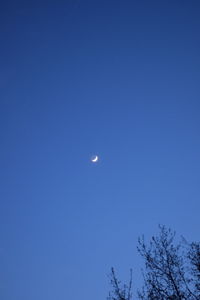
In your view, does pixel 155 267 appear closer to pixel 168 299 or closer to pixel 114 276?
pixel 168 299

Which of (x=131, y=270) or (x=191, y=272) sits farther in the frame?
(x=131, y=270)

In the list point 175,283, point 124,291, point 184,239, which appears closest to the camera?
point 175,283

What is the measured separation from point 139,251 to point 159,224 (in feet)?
7.84

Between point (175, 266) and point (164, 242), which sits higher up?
point (164, 242)

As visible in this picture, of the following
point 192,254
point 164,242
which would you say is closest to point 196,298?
point 192,254

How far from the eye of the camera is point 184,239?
654 inches

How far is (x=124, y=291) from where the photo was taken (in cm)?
1798

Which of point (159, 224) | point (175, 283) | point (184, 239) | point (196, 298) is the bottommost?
point (196, 298)

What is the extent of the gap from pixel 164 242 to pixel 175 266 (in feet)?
5.55

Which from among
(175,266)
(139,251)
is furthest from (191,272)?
(139,251)

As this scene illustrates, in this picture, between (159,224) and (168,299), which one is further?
(159,224)

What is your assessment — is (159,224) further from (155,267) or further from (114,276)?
(114,276)

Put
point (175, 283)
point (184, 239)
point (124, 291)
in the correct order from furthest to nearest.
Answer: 1. point (124, 291)
2. point (184, 239)
3. point (175, 283)

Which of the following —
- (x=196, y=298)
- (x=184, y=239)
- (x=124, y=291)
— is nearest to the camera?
(x=196, y=298)
